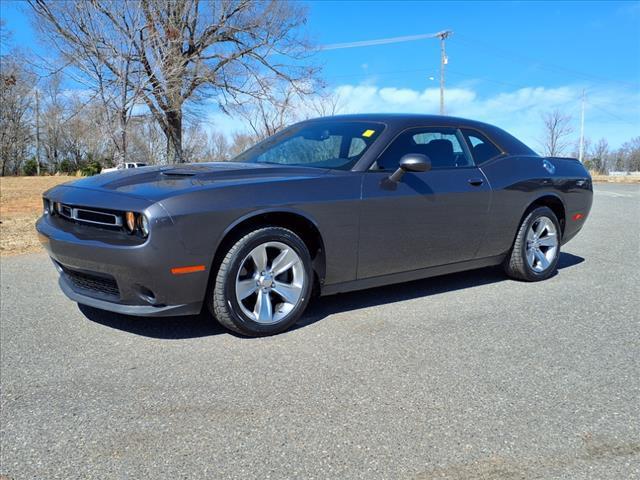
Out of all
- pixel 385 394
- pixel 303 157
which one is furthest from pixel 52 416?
pixel 303 157

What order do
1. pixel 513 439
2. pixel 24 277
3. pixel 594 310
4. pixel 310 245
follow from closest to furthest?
pixel 513 439, pixel 310 245, pixel 594 310, pixel 24 277

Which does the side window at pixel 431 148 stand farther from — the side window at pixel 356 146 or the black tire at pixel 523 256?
the black tire at pixel 523 256

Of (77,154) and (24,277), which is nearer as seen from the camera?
(24,277)

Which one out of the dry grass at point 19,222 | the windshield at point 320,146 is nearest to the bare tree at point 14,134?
the dry grass at point 19,222

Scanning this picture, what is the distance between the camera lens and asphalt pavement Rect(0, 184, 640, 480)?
216 centimetres

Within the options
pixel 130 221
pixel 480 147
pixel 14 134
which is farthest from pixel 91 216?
pixel 14 134

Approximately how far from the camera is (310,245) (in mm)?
3848

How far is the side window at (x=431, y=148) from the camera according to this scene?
4.18 m

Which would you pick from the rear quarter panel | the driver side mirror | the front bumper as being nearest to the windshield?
the driver side mirror

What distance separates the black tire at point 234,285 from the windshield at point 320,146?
773 mm

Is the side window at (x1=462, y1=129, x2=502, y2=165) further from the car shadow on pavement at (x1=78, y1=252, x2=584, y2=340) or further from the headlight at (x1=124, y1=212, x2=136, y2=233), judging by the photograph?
the headlight at (x1=124, y1=212, x2=136, y2=233)

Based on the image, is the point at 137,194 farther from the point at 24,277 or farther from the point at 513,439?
the point at 24,277

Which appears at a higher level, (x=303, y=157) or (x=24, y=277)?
(x=303, y=157)

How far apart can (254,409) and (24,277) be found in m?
3.87
